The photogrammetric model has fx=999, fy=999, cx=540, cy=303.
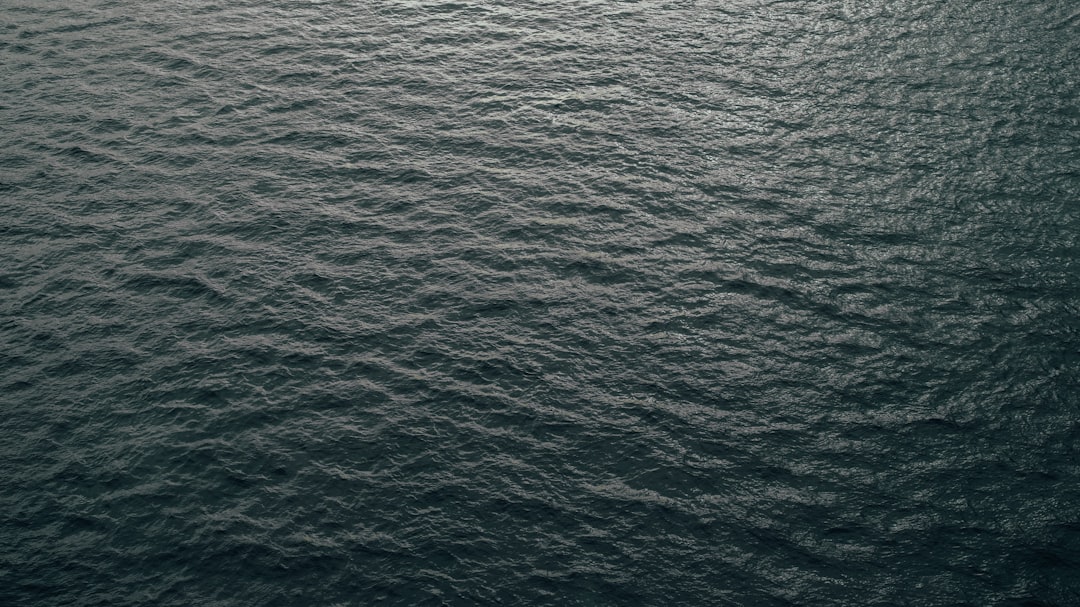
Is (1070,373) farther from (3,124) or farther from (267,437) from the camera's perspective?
(3,124)

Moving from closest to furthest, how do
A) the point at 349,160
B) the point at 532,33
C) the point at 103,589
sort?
the point at 103,589 → the point at 349,160 → the point at 532,33

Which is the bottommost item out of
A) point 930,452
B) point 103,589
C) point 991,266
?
point 103,589

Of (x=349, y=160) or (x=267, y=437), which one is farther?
(x=349, y=160)

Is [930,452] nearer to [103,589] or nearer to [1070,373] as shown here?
[1070,373]

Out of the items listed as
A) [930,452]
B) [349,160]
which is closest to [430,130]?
[349,160]

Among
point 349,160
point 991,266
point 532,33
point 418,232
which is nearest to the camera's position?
point 991,266

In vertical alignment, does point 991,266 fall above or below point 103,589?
above

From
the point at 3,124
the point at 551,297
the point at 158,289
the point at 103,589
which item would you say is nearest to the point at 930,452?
the point at 551,297
